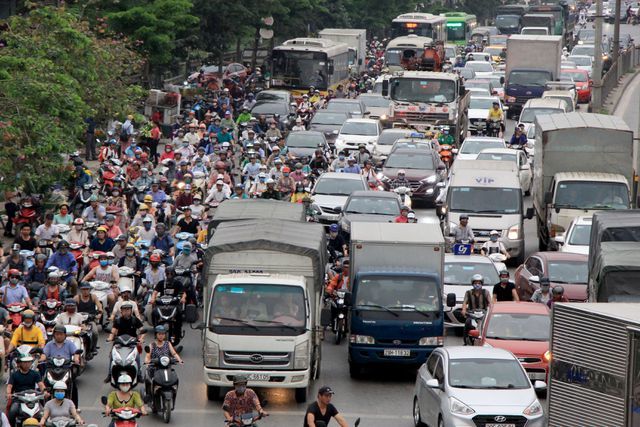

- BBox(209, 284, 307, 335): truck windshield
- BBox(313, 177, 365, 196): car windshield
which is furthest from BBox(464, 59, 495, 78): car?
BBox(209, 284, 307, 335): truck windshield

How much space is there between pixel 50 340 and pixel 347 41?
56.3 m

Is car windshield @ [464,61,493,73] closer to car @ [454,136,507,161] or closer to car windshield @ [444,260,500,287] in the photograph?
car @ [454,136,507,161]

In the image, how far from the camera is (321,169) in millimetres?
44594

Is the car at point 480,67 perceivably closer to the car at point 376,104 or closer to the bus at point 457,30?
the car at point 376,104

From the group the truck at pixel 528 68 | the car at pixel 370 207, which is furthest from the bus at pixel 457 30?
the car at pixel 370 207

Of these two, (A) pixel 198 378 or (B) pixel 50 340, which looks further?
(A) pixel 198 378

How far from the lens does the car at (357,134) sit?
49.5m

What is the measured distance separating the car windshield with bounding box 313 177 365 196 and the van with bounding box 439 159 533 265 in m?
2.88

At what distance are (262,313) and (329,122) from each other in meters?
30.5

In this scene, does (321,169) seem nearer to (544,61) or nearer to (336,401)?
(336,401)

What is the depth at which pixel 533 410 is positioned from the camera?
805 inches

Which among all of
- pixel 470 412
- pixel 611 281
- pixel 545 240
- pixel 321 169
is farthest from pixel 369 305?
pixel 321 169

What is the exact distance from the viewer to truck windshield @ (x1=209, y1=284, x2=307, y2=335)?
23.7 m

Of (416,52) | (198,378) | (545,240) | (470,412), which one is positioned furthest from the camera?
(416,52)
